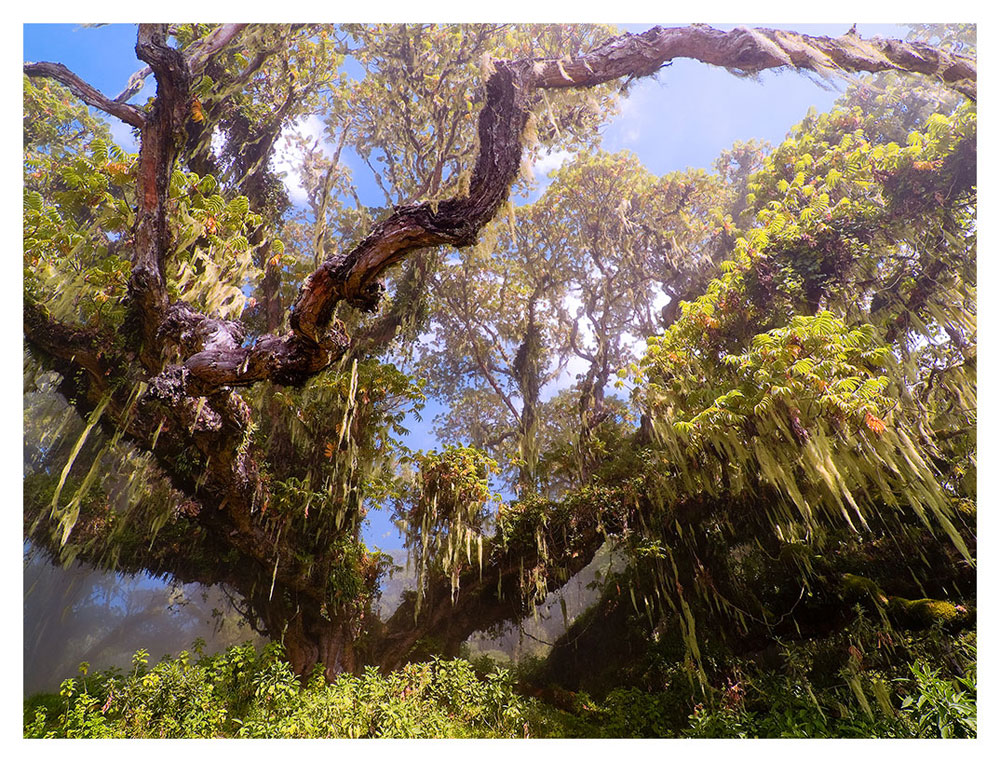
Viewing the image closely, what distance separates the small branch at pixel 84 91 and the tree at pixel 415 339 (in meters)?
0.03

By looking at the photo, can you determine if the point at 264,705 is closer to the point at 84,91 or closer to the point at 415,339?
the point at 415,339

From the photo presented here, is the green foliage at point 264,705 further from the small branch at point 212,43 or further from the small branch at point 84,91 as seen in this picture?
the small branch at point 212,43

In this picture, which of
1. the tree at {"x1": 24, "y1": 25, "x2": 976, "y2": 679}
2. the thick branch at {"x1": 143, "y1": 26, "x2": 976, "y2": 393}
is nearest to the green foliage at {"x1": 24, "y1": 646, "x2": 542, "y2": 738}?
the tree at {"x1": 24, "y1": 25, "x2": 976, "y2": 679}

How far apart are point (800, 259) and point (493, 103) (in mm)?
4991

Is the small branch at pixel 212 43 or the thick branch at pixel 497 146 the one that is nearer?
A: the thick branch at pixel 497 146

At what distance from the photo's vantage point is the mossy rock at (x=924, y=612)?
14.3 ft

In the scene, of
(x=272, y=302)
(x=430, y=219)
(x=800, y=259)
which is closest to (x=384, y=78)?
(x=272, y=302)

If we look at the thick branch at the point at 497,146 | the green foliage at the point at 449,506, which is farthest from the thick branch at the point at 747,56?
the green foliage at the point at 449,506

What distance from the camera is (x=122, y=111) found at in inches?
169

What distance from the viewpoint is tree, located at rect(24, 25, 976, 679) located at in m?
3.79

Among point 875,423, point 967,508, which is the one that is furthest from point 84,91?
point 967,508

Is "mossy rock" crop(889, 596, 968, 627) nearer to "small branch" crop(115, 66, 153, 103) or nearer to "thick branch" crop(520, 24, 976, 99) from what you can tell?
"thick branch" crop(520, 24, 976, 99)

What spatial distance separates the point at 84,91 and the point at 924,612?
10.3m

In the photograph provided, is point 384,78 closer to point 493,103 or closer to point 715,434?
point 493,103
